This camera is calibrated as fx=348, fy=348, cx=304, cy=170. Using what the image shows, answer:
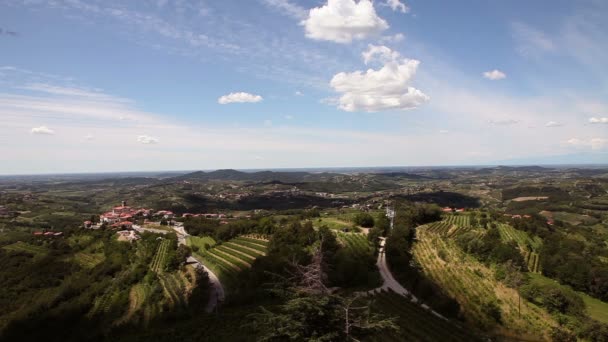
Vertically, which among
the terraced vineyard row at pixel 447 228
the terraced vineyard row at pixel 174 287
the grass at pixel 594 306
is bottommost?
the grass at pixel 594 306

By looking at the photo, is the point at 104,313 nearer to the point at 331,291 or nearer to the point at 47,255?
the point at 47,255

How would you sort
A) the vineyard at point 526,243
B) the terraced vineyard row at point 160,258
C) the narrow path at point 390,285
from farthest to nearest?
the vineyard at point 526,243, the terraced vineyard row at point 160,258, the narrow path at point 390,285

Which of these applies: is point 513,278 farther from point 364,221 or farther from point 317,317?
point 317,317

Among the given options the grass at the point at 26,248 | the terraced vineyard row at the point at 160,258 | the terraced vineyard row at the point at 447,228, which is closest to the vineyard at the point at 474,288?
the terraced vineyard row at the point at 447,228

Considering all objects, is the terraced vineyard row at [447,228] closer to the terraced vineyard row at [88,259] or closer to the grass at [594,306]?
the grass at [594,306]

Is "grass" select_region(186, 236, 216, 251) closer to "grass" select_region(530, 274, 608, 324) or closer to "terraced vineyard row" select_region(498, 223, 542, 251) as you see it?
"grass" select_region(530, 274, 608, 324)

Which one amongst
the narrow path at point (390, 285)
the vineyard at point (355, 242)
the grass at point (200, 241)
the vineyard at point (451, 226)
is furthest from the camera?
the vineyard at point (451, 226)
